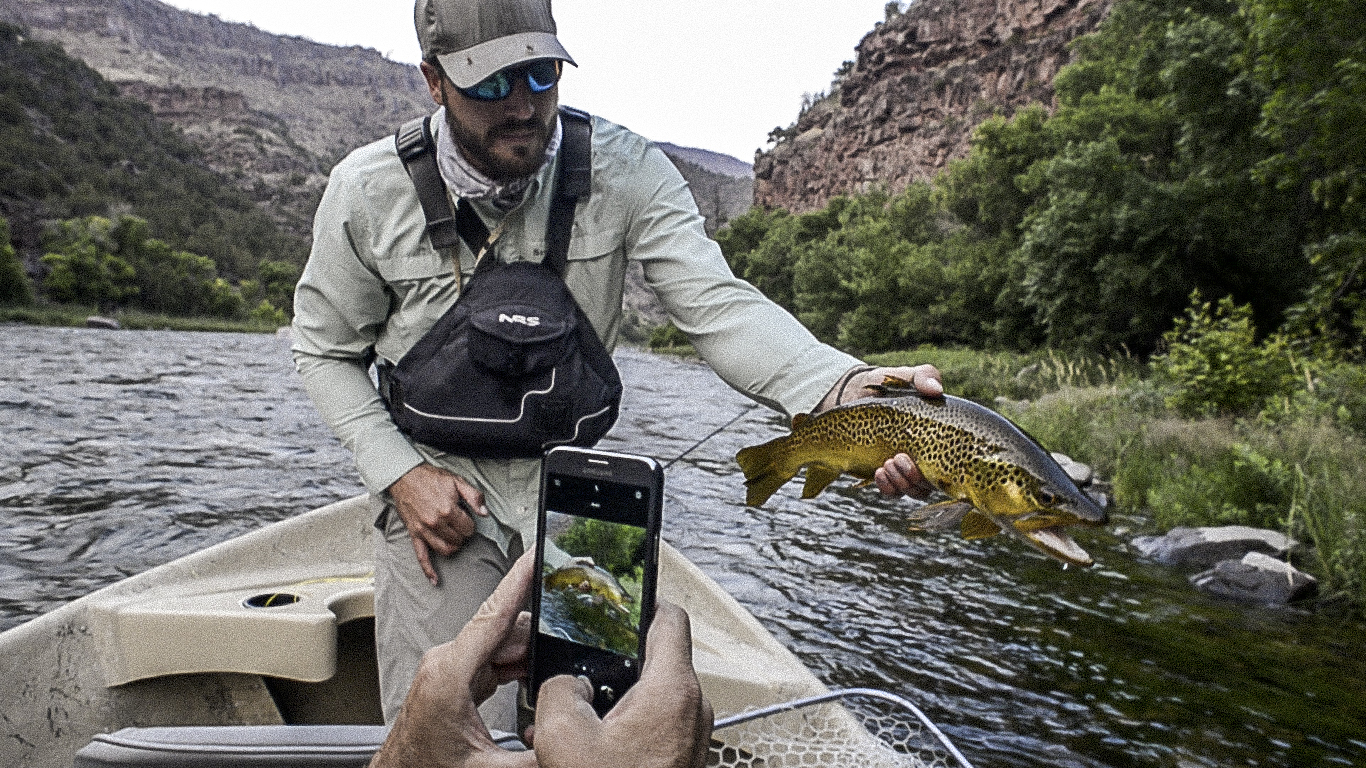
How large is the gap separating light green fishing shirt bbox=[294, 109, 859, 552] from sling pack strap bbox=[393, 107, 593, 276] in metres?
0.04

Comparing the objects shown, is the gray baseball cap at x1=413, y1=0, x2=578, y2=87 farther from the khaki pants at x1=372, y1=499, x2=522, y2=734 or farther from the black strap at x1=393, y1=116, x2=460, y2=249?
the khaki pants at x1=372, y1=499, x2=522, y2=734

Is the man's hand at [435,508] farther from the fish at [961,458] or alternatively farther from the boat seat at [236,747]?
the boat seat at [236,747]

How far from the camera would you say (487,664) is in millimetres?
1122

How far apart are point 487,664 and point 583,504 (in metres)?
0.32

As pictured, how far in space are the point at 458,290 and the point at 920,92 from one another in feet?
418

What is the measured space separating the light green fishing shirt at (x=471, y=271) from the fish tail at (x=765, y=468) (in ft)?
0.49

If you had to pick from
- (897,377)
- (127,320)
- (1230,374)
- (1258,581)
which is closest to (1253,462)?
(1258,581)

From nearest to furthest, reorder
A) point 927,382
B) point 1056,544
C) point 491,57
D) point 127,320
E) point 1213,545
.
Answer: point 1056,544 → point 927,382 → point 491,57 → point 1213,545 → point 127,320

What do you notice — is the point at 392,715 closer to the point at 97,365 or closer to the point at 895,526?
the point at 895,526

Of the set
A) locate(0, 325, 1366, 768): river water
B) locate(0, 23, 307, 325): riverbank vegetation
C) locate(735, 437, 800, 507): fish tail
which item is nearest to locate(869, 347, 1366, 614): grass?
locate(0, 325, 1366, 768): river water

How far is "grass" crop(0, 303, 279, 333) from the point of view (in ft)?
203

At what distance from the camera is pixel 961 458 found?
6.23ft

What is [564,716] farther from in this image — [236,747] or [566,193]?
[566,193]

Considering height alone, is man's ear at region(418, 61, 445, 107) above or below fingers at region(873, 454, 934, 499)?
above
